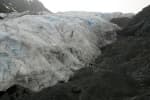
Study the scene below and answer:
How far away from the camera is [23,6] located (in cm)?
5003

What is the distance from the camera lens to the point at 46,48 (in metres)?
15.5

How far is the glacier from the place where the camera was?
516 inches

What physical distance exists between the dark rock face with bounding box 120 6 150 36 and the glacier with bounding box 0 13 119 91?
4.89ft

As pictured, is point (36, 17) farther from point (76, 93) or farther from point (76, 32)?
point (76, 93)

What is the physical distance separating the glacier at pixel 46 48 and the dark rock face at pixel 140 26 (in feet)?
4.89

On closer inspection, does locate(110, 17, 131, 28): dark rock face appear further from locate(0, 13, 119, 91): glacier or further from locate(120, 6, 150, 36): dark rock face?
locate(0, 13, 119, 91): glacier

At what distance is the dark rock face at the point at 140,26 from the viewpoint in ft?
63.7

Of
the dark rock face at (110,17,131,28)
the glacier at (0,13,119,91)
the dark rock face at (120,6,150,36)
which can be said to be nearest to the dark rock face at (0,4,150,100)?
the glacier at (0,13,119,91)

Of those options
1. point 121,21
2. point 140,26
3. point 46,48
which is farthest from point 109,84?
point 121,21

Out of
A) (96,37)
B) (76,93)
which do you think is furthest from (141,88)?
(96,37)

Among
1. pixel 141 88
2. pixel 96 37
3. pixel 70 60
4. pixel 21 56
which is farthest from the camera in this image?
pixel 96 37

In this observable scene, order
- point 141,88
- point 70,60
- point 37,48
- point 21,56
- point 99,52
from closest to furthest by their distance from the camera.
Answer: point 141,88 < point 21,56 < point 37,48 < point 70,60 < point 99,52

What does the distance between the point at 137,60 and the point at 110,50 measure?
177 inches

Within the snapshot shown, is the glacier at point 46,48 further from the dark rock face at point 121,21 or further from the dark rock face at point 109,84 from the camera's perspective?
the dark rock face at point 121,21
